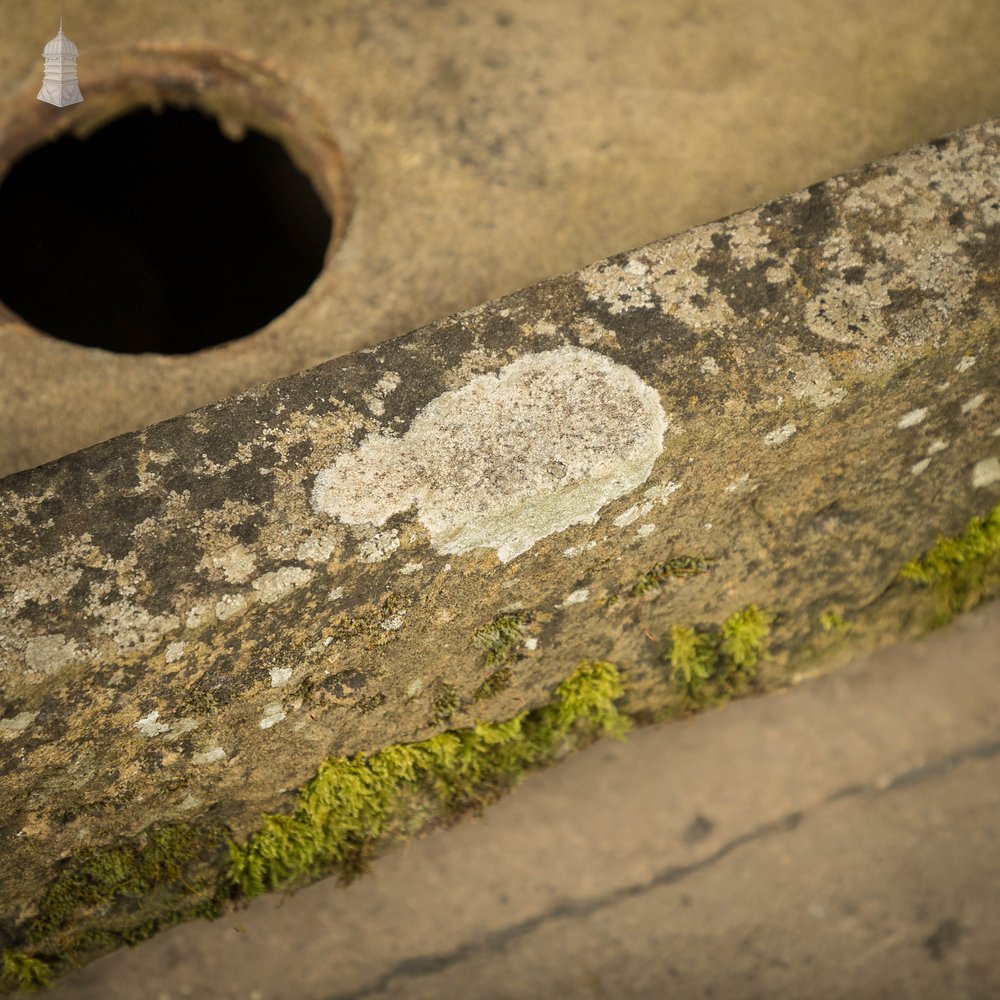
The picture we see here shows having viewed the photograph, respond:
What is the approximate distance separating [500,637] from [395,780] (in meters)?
0.50

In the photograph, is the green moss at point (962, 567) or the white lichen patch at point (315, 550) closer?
the white lichen patch at point (315, 550)

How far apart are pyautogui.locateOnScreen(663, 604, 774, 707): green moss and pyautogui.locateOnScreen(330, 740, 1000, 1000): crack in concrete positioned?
1.29 ft

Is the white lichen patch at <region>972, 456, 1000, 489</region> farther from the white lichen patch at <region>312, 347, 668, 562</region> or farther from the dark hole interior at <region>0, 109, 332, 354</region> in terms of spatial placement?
the dark hole interior at <region>0, 109, 332, 354</region>

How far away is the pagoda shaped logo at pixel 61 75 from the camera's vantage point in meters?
1.75

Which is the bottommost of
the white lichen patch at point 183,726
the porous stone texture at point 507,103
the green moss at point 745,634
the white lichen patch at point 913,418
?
the green moss at point 745,634

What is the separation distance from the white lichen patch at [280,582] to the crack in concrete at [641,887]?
1.32 meters

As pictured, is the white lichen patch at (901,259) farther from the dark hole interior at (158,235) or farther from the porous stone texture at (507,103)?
the dark hole interior at (158,235)

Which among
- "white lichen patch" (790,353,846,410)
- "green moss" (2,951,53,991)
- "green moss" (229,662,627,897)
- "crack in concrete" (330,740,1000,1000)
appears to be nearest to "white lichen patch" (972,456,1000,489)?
"white lichen patch" (790,353,846,410)

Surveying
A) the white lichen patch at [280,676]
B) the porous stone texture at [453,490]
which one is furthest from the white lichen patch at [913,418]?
the white lichen patch at [280,676]

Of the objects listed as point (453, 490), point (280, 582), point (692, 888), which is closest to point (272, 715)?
point (280, 582)

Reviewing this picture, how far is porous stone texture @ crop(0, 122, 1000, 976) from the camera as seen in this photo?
1405 millimetres

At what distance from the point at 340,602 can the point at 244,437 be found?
1.09ft

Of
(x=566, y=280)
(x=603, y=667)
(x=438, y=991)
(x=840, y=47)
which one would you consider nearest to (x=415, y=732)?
(x=603, y=667)

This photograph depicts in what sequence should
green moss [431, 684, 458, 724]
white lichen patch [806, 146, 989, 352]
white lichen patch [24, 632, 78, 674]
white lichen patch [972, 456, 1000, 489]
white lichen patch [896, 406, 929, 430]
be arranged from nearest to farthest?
white lichen patch [24, 632, 78, 674]
white lichen patch [806, 146, 989, 352]
white lichen patch [896, 406, 929, 430]
green moss [431, 684, 458, 724]
white lichen patch [972, 456, 1000, 489]
